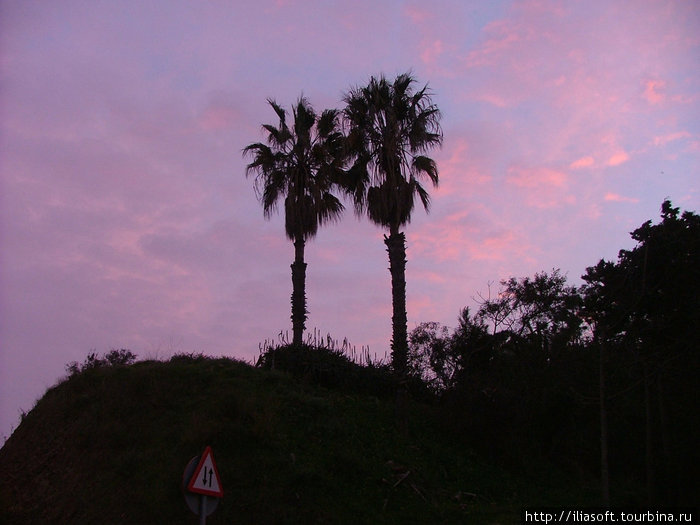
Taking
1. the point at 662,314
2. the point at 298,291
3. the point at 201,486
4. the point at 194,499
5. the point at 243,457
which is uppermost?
the point at 298,291

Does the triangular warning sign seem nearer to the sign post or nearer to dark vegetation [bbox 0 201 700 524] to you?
the sign post

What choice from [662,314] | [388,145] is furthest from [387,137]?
[662,314]

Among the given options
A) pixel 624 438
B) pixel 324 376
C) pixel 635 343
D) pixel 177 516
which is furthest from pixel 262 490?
pixel 624 438

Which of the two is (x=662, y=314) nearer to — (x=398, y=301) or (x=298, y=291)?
(x=398, y=301)

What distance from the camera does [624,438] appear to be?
2580 centimetres

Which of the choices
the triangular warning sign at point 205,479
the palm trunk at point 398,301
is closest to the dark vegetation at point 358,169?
the palm trunk at point 398,301

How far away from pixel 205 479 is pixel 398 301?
13033mm

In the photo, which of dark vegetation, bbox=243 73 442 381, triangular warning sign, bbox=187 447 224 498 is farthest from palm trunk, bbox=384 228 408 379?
triangular warning sign, bbox=187 447 224 498

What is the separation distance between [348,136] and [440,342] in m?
11.3

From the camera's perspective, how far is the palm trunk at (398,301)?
2264 centimetres

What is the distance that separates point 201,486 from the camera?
10.9m

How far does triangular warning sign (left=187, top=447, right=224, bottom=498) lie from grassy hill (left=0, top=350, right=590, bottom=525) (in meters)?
4.26

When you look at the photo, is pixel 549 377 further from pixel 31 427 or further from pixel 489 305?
pixel 31 427

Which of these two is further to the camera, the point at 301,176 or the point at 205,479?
the point at 301,176
